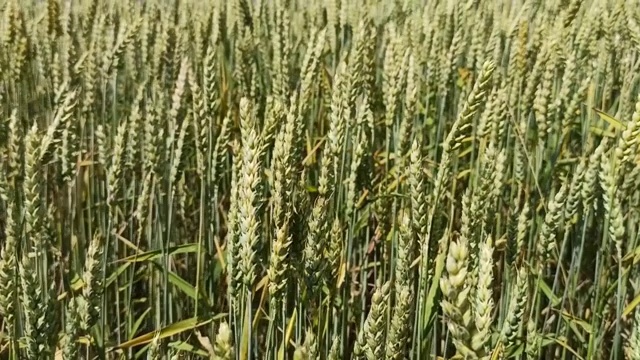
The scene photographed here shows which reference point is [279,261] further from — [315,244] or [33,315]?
[33,315]

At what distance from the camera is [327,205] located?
124 cm

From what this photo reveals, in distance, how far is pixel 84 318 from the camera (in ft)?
3.66

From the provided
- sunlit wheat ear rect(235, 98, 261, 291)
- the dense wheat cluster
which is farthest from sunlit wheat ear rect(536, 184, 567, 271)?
sunlit wheat ear rect(235, 98, 261, 291)

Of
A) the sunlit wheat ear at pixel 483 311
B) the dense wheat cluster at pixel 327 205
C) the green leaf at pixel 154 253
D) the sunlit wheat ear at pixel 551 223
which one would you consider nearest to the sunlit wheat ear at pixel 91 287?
the dense wheat cluster at pixel 327 205

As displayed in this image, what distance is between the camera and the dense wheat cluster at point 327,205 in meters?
1.01

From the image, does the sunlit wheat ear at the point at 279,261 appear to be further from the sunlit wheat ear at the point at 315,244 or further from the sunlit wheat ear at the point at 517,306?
the sunlit wheat ear at the point at 517,306

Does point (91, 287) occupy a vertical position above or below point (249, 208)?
below

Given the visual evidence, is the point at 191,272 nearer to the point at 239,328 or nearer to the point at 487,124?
the point at 239,328

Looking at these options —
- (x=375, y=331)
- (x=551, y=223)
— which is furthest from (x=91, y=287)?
(x=551, y=223)

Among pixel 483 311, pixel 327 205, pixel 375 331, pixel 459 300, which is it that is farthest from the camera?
pixel 327 205

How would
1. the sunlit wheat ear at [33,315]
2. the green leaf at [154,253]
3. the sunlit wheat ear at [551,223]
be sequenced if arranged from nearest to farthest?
the sunlit wheat ear at [33,315]
the sunlit wheat ear at [551,223]
the green leaf at [154,253]

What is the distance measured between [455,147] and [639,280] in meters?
0.96

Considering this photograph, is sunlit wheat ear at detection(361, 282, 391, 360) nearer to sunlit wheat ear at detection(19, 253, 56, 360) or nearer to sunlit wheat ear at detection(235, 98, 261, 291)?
sunlit wheat ear at detection(235, 98, 261, 291)

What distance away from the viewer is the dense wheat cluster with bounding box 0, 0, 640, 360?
1.01 m
